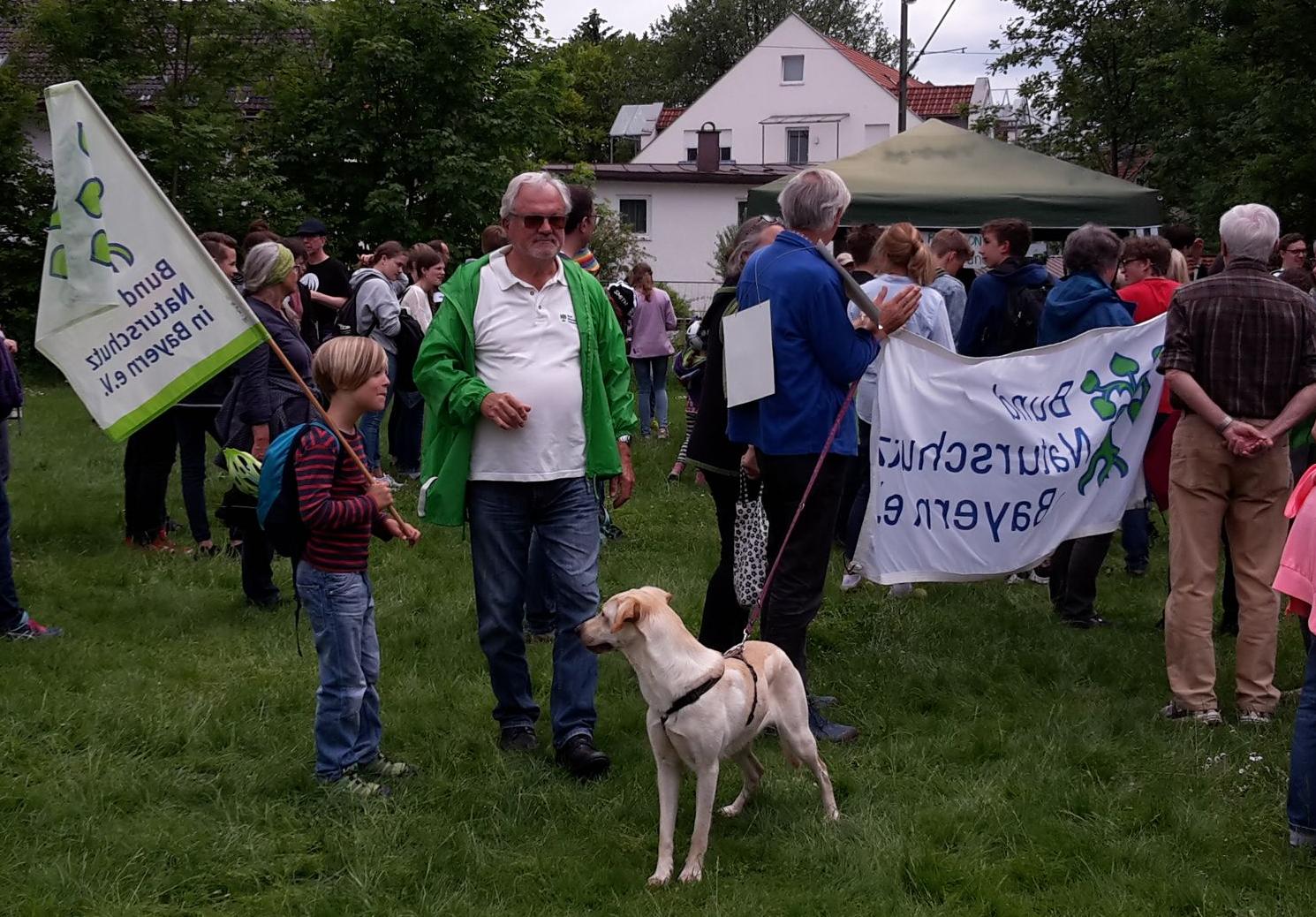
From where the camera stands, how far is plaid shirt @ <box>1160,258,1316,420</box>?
5570mm

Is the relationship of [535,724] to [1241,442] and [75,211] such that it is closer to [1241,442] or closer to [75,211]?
[75,211]

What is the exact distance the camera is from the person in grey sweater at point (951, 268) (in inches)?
368

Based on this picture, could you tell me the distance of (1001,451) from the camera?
649cm

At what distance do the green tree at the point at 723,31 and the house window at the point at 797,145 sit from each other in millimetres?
27042

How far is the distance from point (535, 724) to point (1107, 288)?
4176 millimetres

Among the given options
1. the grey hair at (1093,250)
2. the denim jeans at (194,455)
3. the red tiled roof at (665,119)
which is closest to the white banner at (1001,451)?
the grey hair at (1093,250)

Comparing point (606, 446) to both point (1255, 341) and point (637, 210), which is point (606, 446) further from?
point (637, 210)

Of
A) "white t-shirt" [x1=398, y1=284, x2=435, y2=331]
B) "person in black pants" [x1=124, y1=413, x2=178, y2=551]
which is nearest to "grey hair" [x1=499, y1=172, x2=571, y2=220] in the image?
"person in black pants" [x1=124, y1=413, x2=178, y2=551]

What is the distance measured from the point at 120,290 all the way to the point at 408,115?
59.7 ft

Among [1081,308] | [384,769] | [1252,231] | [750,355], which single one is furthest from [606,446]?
[1081,308]

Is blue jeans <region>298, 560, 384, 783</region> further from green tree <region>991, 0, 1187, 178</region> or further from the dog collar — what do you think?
green tree <region>991, 0, 1187, 178</region>

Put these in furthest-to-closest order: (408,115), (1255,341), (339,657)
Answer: (408,115) → (1255,341) → (339,657)

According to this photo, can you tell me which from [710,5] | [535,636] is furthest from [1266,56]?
[710,5]

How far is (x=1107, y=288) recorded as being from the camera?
289 inches
